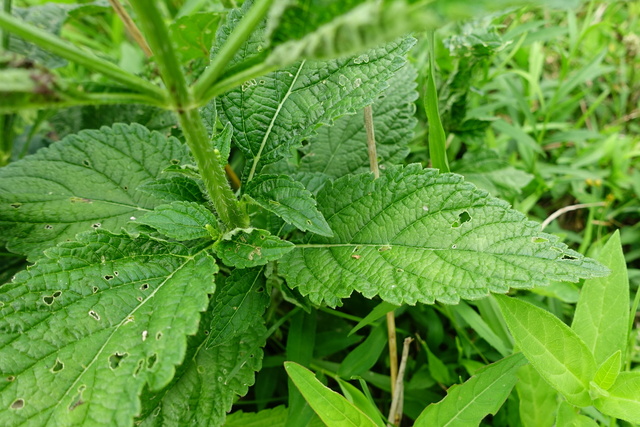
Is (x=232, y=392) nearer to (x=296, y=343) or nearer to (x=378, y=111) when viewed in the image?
(x=296, y=343)

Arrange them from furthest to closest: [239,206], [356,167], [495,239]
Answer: [356,167]
[239,206]
[495,239]

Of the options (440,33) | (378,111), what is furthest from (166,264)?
(440,33)

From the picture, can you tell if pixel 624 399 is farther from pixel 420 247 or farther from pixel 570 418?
pixel 420 247

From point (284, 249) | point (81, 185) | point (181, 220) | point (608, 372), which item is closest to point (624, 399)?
point (608, 372)

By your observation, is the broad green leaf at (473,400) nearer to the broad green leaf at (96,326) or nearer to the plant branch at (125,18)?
the broad green leaf at (96,326)

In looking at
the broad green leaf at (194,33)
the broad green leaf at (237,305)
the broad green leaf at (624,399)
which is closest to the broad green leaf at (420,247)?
the broad green leaf at (237,305)

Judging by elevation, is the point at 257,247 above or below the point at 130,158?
below
